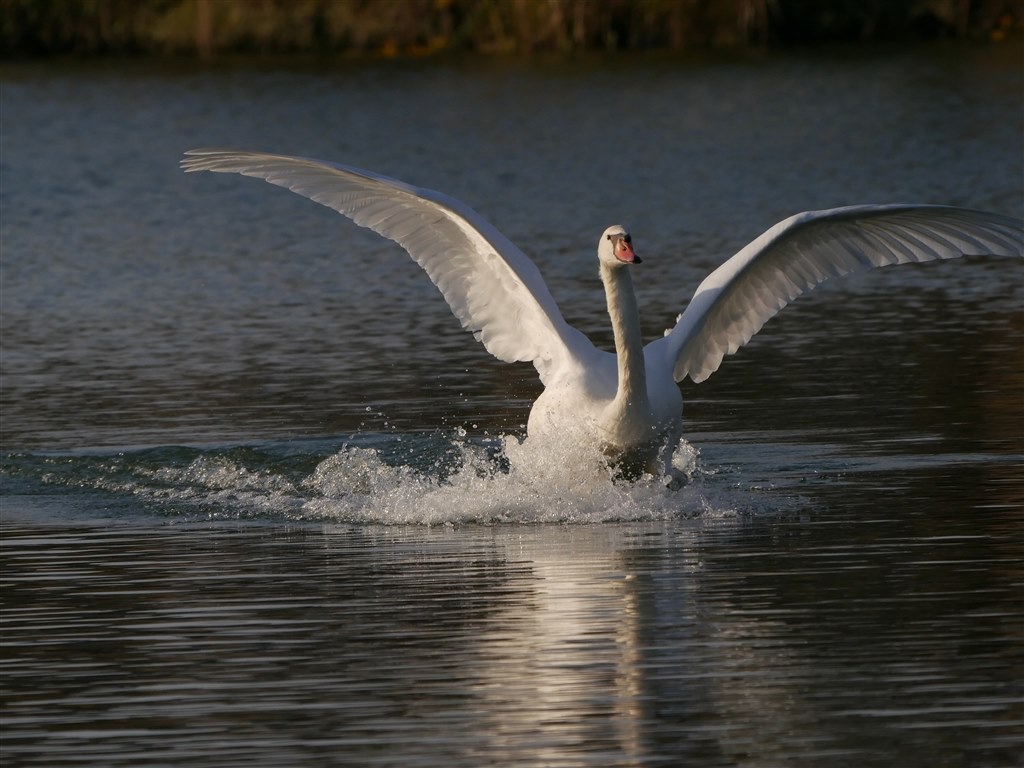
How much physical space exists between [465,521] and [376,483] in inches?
45.1

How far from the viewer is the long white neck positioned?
11953 millimetres

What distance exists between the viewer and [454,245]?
1359 cm

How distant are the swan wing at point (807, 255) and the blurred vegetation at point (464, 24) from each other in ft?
157

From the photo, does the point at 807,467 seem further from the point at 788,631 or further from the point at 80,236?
the point at 80,236

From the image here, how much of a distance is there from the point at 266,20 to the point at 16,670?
191ft

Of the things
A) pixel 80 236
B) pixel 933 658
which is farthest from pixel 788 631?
pixel 80 236

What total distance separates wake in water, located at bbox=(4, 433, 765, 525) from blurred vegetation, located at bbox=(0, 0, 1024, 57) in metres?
47.8

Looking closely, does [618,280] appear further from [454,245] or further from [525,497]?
[454,245]

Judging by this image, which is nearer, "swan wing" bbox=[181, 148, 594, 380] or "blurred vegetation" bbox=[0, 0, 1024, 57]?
"swan wing" bbox=[181, 148, 594, 380]

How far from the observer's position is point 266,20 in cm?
6550

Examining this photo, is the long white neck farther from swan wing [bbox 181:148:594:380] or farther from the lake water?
swan wing [bbox 181:148:594:380]

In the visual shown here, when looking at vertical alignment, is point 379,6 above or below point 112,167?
above

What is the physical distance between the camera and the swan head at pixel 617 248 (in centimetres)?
1171

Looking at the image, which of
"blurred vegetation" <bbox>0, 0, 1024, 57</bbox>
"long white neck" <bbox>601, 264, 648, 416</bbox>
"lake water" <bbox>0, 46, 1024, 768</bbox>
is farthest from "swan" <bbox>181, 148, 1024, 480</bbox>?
"blurred vegetation" <bbox>0, 0, 1024, 57</bbox>
